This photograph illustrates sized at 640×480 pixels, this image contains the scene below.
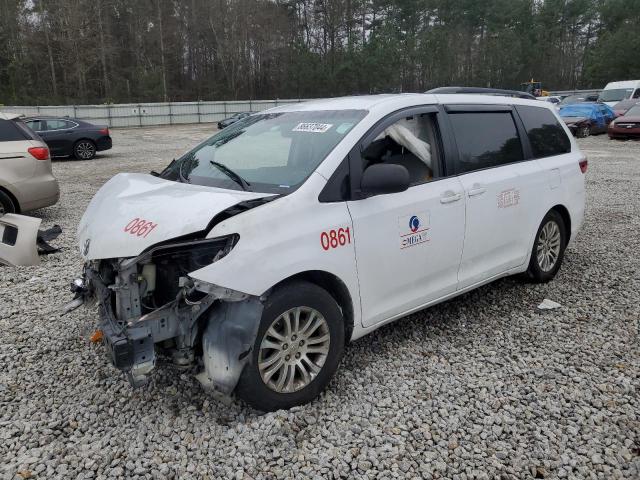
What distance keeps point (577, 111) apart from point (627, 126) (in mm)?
2908

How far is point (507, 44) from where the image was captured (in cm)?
5672

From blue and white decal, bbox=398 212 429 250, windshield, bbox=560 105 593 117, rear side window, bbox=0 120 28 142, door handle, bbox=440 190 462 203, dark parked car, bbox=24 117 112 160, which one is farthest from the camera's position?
windshield, bbox=560 105 593 117

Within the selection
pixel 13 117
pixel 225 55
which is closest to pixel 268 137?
pixel 13 117

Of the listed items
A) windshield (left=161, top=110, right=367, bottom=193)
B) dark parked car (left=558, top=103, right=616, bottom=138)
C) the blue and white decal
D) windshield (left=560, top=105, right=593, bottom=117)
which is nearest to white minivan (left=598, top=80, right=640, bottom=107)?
dark parked car (left=558, top=103, right=616, bottom=138)

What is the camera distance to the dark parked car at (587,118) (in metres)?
22.3

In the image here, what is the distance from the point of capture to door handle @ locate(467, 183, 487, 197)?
4.06 meters

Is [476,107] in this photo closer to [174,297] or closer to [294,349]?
[294,349]

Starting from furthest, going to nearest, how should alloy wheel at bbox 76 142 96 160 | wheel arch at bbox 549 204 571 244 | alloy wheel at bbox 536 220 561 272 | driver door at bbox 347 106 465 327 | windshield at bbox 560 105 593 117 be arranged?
windshield at bbox 560 105 593 117 < alloy wheel at bbox 76 142 96 160 < wheel arch at bbox 549 204 571 244 < alloy wheel at bbox 536 220 561 272 < driver door at bbox 347 106 465 327

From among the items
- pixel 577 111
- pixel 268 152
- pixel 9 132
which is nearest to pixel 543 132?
pixel 268 152

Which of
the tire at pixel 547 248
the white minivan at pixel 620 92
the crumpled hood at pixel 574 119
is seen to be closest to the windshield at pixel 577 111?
the crumpled hood at pixel 574 119

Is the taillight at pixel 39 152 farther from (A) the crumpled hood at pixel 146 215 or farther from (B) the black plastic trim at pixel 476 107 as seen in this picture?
(B) the black plastic trim at pixel 476 107

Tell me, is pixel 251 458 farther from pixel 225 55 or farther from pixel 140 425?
pixel 225 55

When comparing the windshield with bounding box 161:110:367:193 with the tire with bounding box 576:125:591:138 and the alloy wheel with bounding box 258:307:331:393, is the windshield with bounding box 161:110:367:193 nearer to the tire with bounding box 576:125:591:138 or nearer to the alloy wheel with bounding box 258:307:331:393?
the alloy wheel with bounding box 258:307:331:393

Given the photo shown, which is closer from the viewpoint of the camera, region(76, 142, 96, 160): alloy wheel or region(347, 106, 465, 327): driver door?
region(347, 106, 465, 327): driver door
